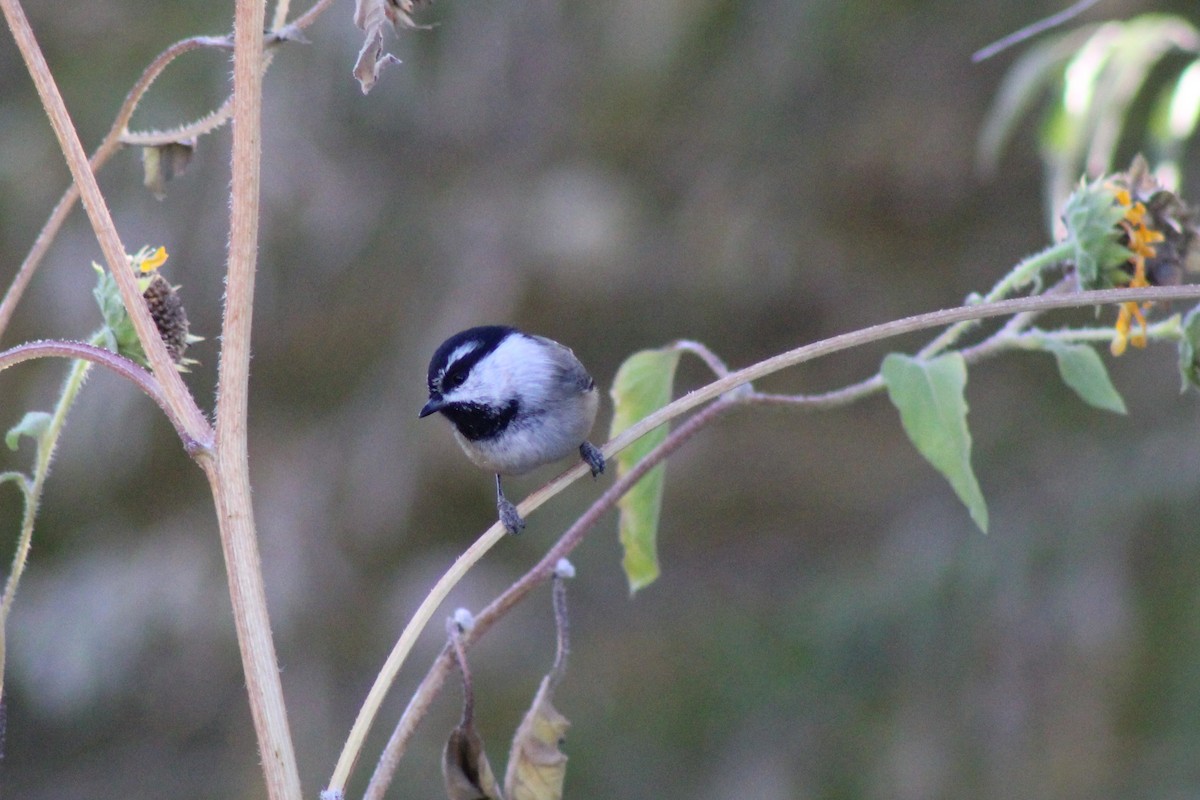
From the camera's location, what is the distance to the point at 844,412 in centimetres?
571

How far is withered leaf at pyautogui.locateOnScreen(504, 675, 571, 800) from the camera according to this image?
4.36ft

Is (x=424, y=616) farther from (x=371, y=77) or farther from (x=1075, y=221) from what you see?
(x=1075, y=221)

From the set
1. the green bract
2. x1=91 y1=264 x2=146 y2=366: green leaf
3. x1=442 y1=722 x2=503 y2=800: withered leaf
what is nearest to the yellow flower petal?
x1=91 y1=264 x2=146 y2=366: green leaf

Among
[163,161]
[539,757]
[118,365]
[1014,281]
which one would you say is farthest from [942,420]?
[163,161]

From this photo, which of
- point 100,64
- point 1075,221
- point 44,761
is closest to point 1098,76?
point 1075,221

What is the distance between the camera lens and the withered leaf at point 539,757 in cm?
133

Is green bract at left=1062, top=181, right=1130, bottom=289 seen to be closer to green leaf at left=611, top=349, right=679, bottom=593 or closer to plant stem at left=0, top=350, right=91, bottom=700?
green leaf at left=611, top=349, right=679, bottom=593

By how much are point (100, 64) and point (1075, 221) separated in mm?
4275

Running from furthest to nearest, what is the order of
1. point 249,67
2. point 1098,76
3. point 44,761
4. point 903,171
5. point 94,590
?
point 44,761
point 903,171
point 94,590
point 1098,76
point 249,67

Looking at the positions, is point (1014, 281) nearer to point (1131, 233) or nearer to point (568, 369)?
point (1131, 233)

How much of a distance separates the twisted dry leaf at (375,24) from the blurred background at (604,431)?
3.20 metres

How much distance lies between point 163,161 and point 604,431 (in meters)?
3.81

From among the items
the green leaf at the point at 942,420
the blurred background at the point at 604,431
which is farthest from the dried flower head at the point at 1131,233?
the blurred background at the point at 604,431

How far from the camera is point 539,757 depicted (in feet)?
4.39
